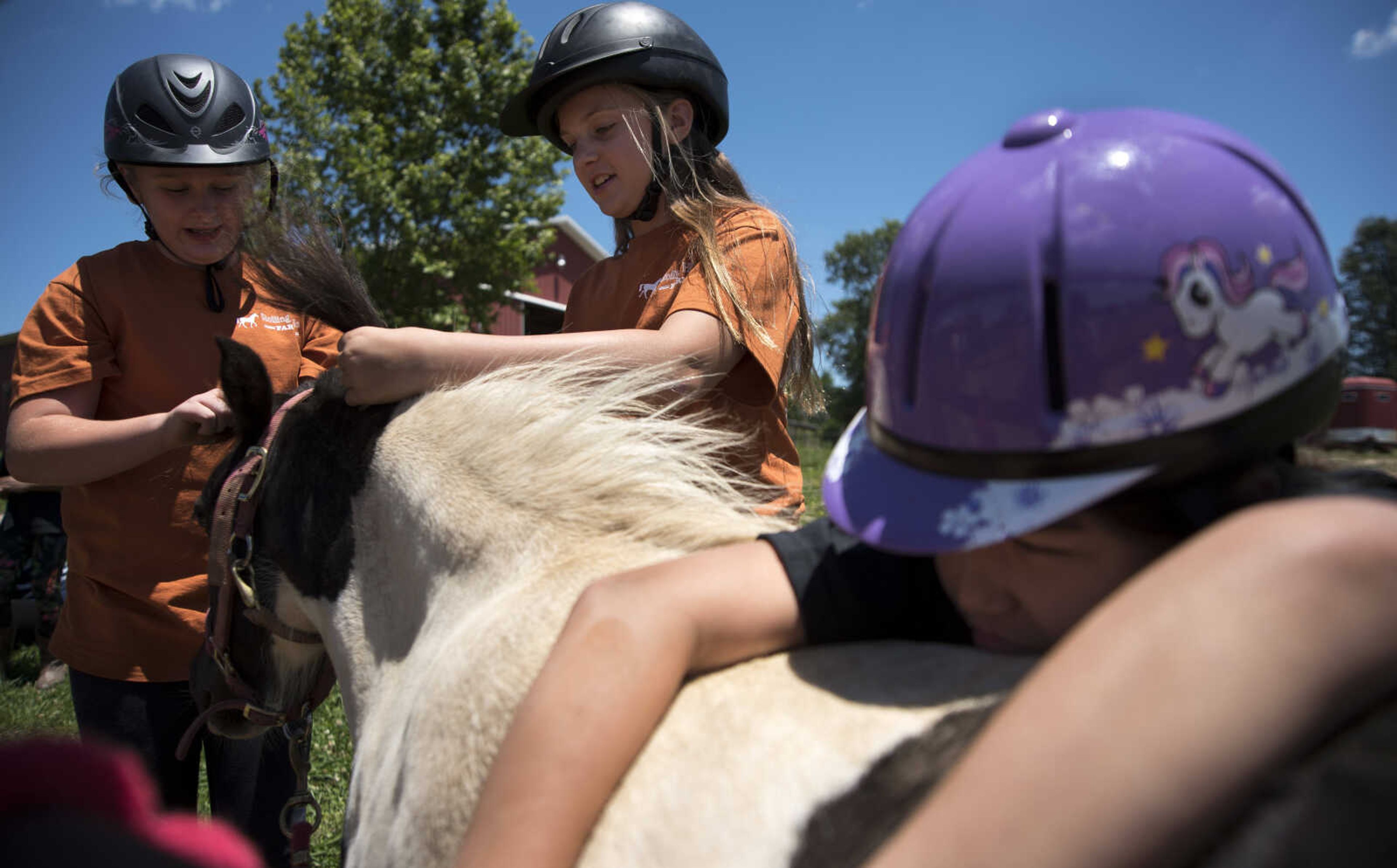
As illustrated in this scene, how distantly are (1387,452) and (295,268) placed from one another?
239 centimetres

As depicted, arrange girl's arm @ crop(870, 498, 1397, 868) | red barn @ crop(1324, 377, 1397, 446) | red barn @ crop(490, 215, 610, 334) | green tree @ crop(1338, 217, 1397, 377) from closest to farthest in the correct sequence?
girl's arm @ crop(870, 498, 1397, 868)
red barn @ crop(1324, 377, 1397, 446)
green tree @ crop(1338, 217, 1397, 377)
red barn @ crop(490, 215, 610, 334)

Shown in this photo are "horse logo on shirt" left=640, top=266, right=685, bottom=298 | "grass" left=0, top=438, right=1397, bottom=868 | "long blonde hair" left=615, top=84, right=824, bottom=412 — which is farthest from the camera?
"grass" left=0, top=438, right=1397, bottom=868

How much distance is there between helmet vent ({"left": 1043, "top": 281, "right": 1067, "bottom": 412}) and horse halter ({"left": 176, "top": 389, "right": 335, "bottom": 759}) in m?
1.73

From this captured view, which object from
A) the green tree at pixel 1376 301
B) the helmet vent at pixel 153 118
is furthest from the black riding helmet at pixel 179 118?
the green tree at pixel 1376 301

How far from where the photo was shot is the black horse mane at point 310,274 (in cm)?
Result: 216

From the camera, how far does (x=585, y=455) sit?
1598 mm

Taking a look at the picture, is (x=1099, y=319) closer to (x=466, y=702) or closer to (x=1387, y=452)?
(x=1387, y=452)

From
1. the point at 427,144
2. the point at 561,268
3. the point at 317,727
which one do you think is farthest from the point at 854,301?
the point at 317,727

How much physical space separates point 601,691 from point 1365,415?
68.1 inches

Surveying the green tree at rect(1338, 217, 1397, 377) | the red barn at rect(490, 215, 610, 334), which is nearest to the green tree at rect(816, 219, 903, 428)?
the red barn at rect(490, 215, 610, 334)

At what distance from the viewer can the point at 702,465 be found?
164 cm

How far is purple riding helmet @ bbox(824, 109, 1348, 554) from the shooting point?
35.8 inches

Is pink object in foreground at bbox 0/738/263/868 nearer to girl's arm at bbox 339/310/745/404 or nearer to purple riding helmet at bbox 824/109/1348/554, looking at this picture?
purple riding helmet at bbox 824/109/1348/554

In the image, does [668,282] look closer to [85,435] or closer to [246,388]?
[246,388]
